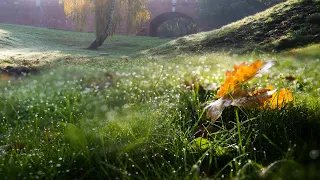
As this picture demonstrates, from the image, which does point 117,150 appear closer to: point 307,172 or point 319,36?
→ point 307,172

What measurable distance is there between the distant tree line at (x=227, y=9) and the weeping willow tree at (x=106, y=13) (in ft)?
52.4

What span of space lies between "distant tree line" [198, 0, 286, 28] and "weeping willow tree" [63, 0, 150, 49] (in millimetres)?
15983

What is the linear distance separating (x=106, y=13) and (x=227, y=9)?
59.7 feet

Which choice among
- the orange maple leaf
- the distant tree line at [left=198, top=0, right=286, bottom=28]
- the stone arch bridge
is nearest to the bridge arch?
the stone arch bridge

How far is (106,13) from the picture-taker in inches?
655

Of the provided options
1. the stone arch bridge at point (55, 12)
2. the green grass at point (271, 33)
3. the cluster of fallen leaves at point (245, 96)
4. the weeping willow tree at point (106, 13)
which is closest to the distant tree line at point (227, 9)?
the stone arch bridge at point (55, 12)

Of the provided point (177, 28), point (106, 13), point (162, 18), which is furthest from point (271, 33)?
point (162, 18)

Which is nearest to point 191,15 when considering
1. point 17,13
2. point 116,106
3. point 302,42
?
A: point 17,13

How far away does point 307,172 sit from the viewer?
165 cm

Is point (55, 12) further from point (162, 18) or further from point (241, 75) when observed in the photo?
point (241, 75)

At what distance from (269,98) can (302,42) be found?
6483mm

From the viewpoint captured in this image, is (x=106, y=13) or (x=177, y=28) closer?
(x=106, y=13)

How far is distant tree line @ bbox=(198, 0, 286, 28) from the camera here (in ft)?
104

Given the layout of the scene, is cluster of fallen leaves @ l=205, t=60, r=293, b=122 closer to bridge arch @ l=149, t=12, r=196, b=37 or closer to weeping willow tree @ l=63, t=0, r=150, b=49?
weeping willow tree @ l=63, t=0, r=150, b=49
